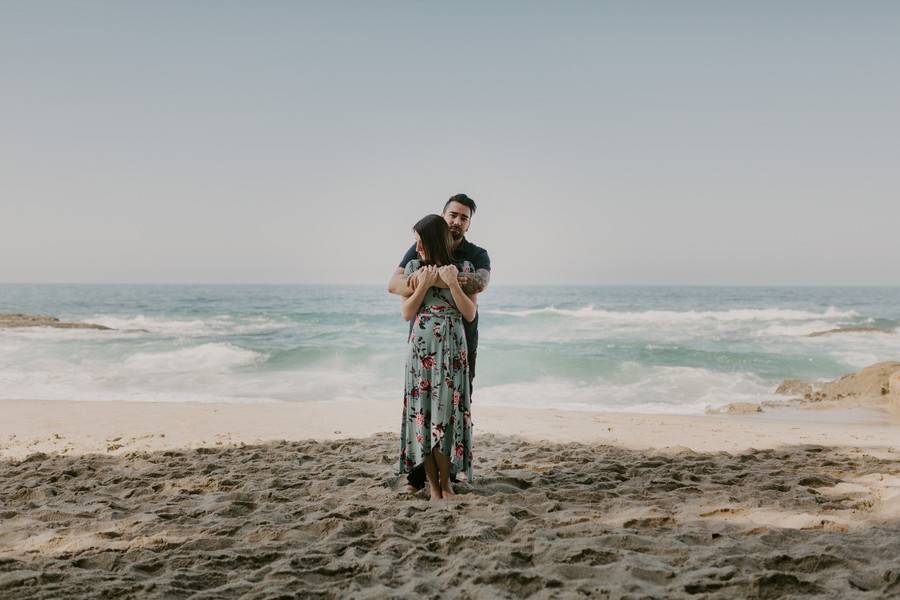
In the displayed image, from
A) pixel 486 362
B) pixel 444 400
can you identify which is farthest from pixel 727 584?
pixel 486 362

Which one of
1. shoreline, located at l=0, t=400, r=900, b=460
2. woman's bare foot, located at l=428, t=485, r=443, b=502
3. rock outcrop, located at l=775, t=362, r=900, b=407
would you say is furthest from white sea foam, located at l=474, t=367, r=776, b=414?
woman's bare foot, located at l=428, t=485, r=443, b=502

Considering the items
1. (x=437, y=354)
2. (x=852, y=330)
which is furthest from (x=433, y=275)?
(x=852, y=330)

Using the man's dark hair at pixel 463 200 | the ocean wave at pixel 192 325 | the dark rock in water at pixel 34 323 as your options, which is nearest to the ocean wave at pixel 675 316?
the ocean wave at pixel 192 325

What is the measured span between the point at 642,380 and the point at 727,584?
12.2 m

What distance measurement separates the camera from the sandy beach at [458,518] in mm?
2779

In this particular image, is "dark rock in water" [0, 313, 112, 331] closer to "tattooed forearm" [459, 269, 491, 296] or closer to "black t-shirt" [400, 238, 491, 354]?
"black t-shirt" [400, 238, 491, 354]

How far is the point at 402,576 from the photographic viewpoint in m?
2.89

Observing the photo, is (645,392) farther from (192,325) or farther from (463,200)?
(192,325)

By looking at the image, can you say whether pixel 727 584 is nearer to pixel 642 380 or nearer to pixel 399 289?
pixel 399 289

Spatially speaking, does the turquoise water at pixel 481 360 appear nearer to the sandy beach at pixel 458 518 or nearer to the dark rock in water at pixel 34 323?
the dark rock in water at pixel 34 323

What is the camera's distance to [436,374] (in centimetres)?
401

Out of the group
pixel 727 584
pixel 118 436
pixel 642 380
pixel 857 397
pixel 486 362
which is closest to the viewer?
pixel 727 584

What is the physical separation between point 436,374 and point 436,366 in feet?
0.17

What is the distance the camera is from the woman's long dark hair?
3.91 m
